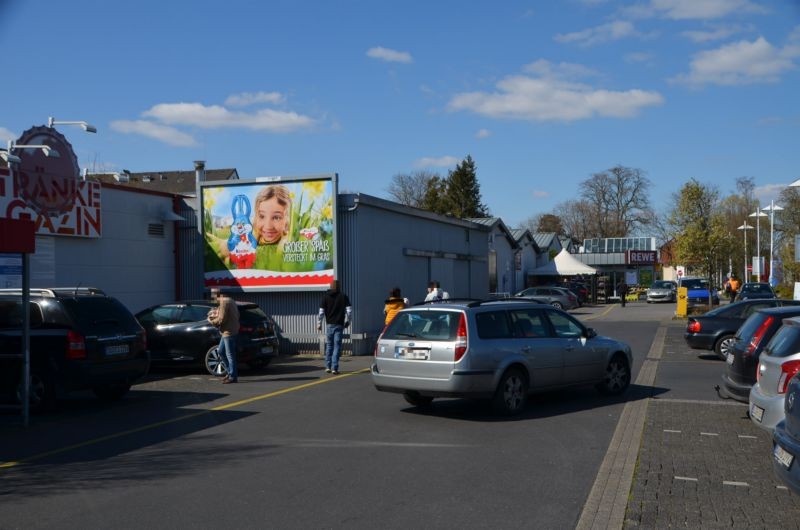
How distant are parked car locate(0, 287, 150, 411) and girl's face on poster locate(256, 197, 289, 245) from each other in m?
8.48

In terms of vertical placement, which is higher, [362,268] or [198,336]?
[362,268]

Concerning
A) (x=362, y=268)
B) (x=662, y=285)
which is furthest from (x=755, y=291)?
(x=362, y=268)

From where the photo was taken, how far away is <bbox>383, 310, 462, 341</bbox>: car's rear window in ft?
35.4

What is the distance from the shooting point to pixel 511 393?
10.9 meters

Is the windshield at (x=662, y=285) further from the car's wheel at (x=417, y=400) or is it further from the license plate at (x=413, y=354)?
the license plate at (x=413, y=354)

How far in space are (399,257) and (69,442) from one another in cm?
1428

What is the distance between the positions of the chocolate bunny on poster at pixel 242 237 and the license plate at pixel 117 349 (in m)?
8.82

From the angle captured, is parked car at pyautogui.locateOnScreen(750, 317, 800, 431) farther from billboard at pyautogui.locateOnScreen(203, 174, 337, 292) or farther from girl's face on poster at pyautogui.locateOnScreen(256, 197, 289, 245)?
girl's face on poster at pyautogui.locateOnScreen(256, 197, 289, 245)

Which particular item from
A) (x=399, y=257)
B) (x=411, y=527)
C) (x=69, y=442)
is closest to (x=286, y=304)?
(x=399, y=257)

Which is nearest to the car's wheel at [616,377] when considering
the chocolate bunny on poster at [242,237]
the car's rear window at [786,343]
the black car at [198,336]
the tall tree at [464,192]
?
the car's rear window at [786,343]

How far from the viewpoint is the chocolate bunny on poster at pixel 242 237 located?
2095cm

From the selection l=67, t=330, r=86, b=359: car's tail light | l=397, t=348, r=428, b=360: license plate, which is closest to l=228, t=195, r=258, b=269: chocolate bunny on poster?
l=67, t=330, r=86, b=359: car's tail light

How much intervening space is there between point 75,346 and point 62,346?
0.63ft

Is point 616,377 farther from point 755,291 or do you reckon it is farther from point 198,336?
point 755,291
